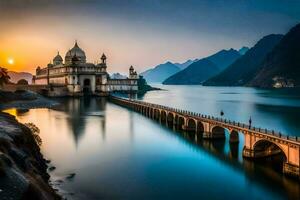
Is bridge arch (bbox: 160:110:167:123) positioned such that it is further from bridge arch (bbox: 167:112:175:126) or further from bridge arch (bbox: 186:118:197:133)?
bridge arch (bbox: 186:118:197:133)

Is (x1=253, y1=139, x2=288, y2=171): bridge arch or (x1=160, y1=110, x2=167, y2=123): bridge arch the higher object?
(x1=160, y1=110, x2=167, y2=123): bridge arch

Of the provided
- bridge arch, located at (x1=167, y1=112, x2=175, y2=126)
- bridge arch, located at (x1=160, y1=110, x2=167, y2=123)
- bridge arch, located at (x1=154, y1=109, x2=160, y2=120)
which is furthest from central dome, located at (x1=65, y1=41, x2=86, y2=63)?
bridge arch, located at (x1=167, y1=112, x2=175, y2=126)

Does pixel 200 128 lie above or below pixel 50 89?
below

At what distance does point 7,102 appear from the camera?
11175cm

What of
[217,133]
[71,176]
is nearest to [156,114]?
[217,133]

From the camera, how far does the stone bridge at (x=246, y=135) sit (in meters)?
39.2

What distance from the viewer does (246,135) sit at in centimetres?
4778

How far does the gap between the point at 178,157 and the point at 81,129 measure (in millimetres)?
29664

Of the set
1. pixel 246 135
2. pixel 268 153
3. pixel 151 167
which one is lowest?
pixel 151 167

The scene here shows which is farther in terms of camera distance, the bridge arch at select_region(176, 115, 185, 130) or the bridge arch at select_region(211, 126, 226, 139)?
the bridge arch at select_region(176, 115, 185, 130)

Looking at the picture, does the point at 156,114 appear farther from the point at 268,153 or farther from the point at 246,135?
the point at 268,153

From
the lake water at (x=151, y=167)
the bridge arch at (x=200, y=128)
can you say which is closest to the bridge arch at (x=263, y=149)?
the lake water at (x=151, y=167)

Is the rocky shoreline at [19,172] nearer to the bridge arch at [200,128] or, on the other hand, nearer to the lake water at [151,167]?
the lake water at [151,167]

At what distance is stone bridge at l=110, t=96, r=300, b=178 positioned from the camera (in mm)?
39156
